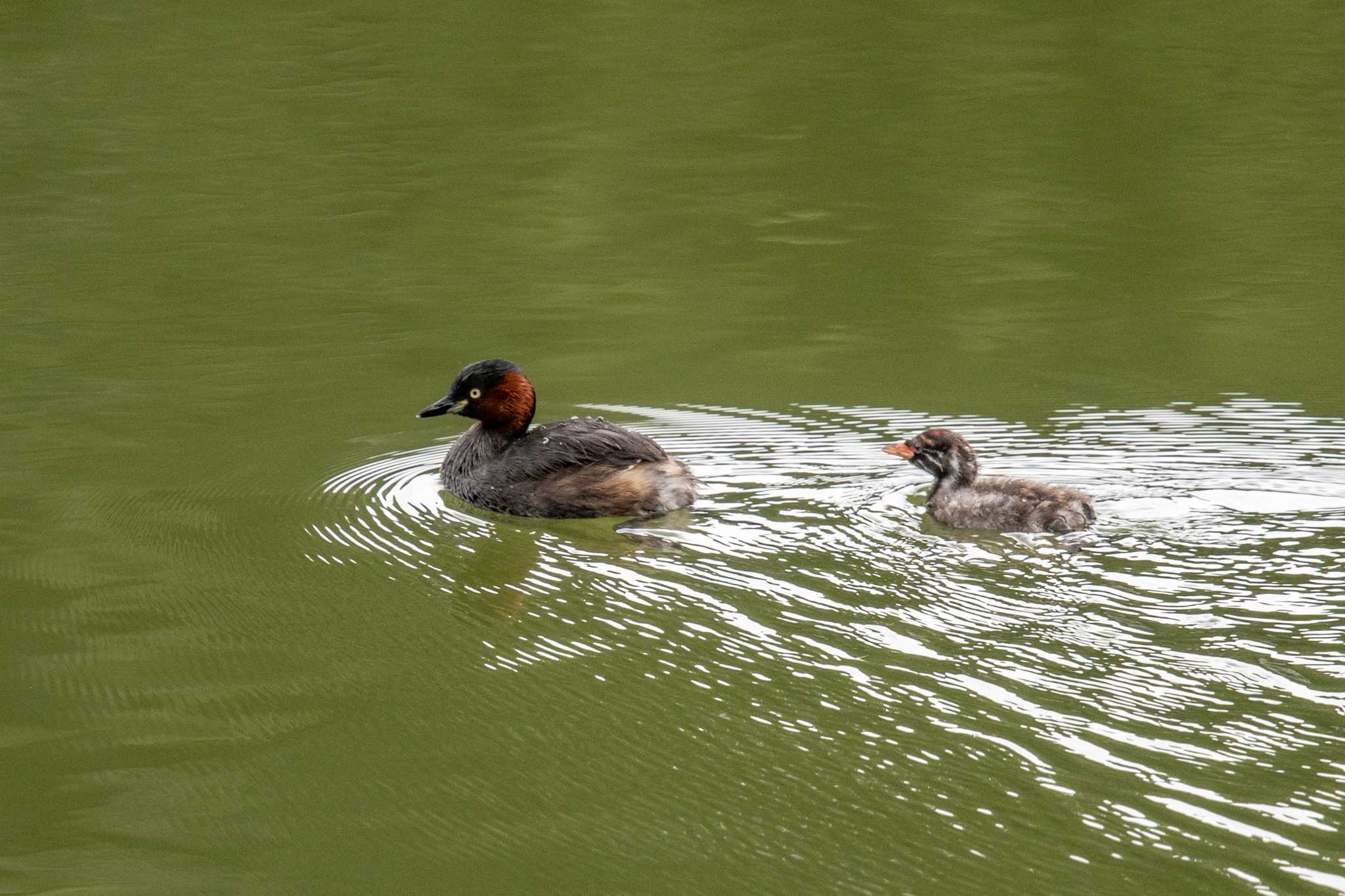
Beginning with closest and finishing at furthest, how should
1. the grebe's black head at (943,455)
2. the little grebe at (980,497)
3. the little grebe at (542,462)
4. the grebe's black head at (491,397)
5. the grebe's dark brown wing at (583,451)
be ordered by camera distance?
the little grebe at (980,497) → the grebe's black head at (943,455) → the little grebe at (542,462) → the grebe's dark brown wing at (583,451) → the grebe's black head at (491,397)

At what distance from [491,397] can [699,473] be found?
1.05 metres

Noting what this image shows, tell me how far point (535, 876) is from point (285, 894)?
2.10 ft

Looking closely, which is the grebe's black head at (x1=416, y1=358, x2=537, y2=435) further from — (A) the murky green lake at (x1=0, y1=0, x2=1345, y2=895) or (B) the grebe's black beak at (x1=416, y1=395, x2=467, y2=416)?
(A) the murky green lake at (x1=0, y1=0, x2=1345, y2=895)

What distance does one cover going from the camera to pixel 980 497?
7012mm

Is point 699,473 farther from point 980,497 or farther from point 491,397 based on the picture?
point 980,497

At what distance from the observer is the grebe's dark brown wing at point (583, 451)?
25.0 feet

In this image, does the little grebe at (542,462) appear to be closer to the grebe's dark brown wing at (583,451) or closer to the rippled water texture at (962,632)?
the grebe's dark brown wing at (583,451)

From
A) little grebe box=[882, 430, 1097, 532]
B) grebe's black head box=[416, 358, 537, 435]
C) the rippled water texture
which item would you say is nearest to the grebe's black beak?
grebe's black head box=[416, 358, 537, 435]

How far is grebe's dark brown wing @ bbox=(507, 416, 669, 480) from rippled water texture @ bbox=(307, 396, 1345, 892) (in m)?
0.30

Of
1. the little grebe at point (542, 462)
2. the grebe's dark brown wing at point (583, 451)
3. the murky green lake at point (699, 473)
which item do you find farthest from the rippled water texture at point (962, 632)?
the grebe's dark brown wing at point (583, 451)

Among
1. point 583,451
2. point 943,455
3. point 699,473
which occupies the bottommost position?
point 699,473

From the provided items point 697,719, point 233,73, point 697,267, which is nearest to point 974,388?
point 697,267

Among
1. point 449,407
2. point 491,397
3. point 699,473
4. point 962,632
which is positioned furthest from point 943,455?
point 449,407

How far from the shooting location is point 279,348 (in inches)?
419
